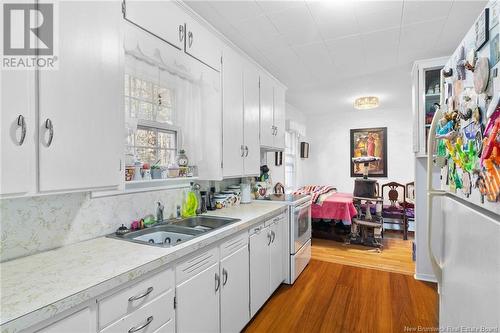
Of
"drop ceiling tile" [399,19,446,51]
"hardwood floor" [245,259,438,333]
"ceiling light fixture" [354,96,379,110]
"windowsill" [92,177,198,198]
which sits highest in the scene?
"drop ceiling tile" [399,19,446,51]

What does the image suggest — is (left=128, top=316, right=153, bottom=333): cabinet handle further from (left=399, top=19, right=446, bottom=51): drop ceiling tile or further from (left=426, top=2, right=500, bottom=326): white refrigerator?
(left=399, top=19, right=446, bottom=51): drop ceiling tile

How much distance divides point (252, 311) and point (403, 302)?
4.93 ft

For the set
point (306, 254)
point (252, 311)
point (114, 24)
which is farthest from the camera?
point (306, 254)

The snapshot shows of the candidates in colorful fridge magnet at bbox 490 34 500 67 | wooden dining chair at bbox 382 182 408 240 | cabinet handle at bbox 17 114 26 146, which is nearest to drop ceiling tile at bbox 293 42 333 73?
colorful fridge magnet at bbox 490 34 500 67

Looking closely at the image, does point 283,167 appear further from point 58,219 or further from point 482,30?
point 482,30

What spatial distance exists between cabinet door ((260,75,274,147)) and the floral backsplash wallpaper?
1.61m

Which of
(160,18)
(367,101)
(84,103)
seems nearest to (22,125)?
(84,103)

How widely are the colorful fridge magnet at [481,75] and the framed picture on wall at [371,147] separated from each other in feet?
17.1

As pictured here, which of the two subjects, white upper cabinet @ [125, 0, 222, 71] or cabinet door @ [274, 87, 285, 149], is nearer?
white upper cabinet @ [125, 0, 222, 71]

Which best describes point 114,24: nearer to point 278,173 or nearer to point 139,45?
point 139,45

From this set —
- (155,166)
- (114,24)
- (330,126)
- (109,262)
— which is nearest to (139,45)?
(114,24)

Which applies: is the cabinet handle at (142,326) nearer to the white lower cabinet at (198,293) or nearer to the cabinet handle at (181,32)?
the white lower cabinet at (198,293)

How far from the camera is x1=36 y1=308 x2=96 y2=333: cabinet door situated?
2.78ft

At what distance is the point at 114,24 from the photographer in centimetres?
131
